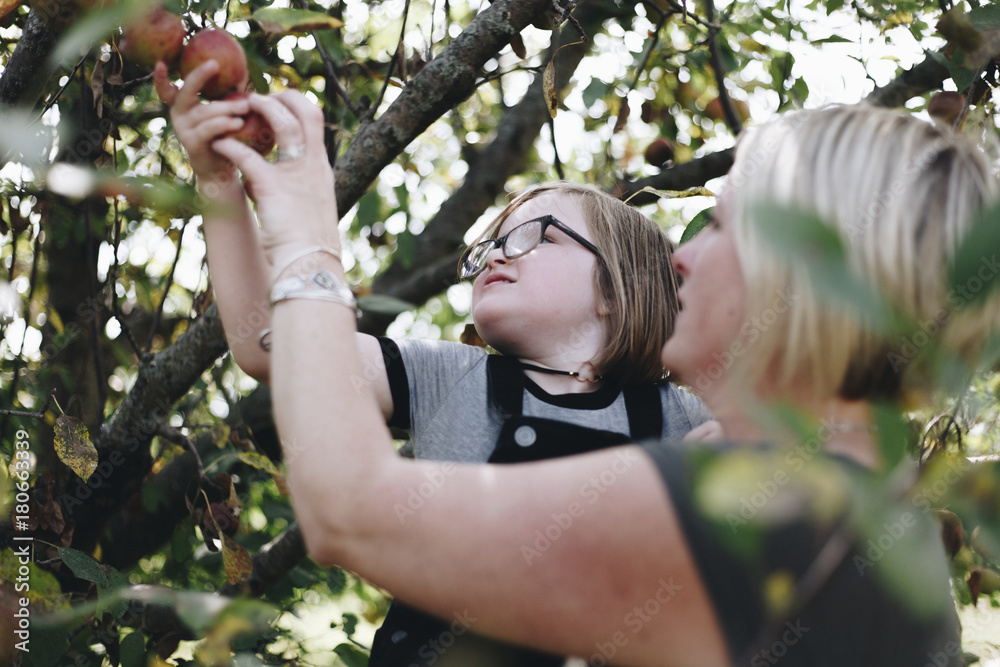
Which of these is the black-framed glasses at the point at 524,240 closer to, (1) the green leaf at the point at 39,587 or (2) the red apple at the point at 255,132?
(2) the red apple at the point at 255,132

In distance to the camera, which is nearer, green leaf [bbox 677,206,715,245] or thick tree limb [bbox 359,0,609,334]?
green leaf [bbox 677,206,715,245]

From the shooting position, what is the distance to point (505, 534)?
2.66 ft

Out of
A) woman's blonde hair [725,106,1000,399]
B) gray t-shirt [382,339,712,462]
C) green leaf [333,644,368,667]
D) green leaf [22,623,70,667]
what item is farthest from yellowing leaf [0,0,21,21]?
green leaf [333,644,368,667]

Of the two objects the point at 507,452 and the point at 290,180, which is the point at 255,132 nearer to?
the point at 290,180

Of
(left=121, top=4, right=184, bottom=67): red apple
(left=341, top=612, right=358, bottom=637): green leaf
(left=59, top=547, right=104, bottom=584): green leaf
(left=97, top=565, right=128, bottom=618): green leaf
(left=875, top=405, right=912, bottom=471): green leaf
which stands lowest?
(left=341, top=612, right=358, bottom=637): green leaf

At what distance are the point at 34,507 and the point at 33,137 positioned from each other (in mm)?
1288

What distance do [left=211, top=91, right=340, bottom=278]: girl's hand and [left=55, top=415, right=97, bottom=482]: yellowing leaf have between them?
0.80 metres

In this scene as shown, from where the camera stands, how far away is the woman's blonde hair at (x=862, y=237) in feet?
2.75

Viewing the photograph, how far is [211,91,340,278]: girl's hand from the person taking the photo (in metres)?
0.93

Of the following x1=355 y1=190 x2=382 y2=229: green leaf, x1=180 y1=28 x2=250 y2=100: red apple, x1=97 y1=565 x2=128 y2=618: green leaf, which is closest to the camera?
x1=180 y1=28 x2=250 y2=100: red apple

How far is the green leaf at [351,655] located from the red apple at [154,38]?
1.35 m

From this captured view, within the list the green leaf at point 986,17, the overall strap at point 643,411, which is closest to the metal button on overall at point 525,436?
the overall strap at point 643,411

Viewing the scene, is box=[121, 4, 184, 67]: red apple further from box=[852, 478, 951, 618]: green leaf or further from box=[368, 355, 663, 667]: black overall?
box=[852, 478, 951, 618]: green leaf

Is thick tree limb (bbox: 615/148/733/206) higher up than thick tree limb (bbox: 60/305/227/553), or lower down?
higher up
